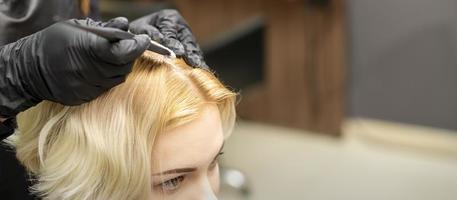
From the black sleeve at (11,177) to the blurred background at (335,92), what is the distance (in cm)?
113

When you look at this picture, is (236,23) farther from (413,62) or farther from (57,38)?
(57,38)

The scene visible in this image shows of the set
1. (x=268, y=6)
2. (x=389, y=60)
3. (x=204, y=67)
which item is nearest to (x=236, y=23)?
(x=268, y=6)

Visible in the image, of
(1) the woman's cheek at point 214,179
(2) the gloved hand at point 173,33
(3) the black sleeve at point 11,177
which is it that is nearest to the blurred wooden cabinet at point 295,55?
(2) the gloved hand at point 173,33

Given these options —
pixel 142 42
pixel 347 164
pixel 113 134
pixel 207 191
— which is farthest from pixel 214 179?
pixel 347 164

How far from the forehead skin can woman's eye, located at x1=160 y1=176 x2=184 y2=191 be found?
0.04 metres

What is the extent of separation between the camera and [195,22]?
9.94ft

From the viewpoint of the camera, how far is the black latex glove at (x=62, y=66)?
80 centimetres

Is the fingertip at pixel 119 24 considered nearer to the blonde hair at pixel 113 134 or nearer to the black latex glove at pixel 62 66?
the black latex glove at pixel 62 66

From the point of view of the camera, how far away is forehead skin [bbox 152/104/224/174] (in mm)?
983

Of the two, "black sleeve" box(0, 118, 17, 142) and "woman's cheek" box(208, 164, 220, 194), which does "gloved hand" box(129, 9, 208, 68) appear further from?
"black sleeve" box(0, 118, 17, 142)

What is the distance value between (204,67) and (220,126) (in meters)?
0.12

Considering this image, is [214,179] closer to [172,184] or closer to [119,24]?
→ [172,184]

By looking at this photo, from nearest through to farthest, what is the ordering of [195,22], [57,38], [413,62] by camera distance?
[57,38], [413,62], [195,22]

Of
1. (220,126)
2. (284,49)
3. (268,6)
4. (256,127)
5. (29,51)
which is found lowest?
(256,127)
